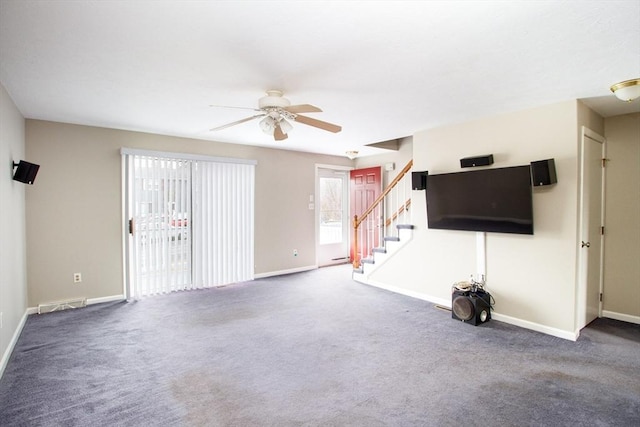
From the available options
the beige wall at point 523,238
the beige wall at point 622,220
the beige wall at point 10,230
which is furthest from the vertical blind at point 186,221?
the beige wall at point 622,220

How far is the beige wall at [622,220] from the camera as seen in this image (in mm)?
3713

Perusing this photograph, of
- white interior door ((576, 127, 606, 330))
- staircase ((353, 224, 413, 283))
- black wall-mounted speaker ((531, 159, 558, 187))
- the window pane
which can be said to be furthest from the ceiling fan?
the window pane

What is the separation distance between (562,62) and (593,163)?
1806 mm

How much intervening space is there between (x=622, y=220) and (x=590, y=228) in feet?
1.87

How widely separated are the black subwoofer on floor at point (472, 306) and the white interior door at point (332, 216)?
3444 millimetres

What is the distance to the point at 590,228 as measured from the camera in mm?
3623

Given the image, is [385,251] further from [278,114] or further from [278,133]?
[278,114]

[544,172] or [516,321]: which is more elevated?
[544,172]

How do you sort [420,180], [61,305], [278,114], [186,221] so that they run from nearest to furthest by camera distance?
[278,114] < [61,305] < [420,180] < [186,221]

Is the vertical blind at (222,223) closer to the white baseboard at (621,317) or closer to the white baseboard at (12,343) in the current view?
the white baseboard at (12,343)

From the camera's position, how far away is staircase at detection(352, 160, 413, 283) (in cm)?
504

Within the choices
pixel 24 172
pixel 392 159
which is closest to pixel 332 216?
pixel 392 159

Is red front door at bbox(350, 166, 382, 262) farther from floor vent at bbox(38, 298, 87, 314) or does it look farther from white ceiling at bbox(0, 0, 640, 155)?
floor vent at bbox(38, 298, 87, 314)

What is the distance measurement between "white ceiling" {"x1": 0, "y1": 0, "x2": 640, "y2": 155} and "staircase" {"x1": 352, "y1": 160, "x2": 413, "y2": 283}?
1.86m
